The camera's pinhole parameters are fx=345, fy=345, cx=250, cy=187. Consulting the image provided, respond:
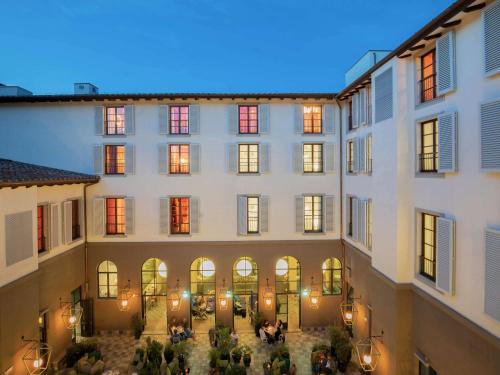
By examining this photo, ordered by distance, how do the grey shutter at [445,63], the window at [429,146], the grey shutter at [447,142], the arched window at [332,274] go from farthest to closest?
the arched window at [332,274]
the window at [429,146]
the grey shutter at [445,63]
the grey shutter at [447,142]

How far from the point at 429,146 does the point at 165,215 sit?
43.1ft

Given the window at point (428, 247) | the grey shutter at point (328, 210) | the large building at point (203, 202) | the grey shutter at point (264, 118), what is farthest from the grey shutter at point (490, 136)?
the grey shutter at point (264, 118)

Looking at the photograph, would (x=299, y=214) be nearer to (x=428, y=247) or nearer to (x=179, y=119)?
(x=179, y=119)

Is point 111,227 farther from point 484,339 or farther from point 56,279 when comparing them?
point 484,339

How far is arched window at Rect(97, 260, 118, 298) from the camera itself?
18844mm

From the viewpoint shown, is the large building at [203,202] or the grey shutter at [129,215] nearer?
the large building at [203,202]

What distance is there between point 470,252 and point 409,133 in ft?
14.5

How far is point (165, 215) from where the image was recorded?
61.0ft

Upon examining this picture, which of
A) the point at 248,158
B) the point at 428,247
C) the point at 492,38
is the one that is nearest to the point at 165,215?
the point at 248,158

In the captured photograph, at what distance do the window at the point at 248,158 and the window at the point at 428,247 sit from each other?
384 inches

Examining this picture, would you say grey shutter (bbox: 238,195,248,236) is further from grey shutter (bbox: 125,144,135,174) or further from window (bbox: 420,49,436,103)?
window (bbox: 420,49,436,103)

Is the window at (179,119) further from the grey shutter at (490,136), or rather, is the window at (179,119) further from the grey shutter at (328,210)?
the grey shutter at (490,136)

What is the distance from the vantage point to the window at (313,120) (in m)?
19.2

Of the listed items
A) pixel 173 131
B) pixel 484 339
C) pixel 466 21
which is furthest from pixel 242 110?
pixel 484 339
